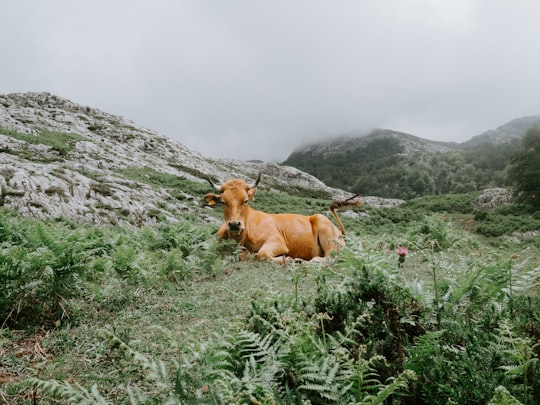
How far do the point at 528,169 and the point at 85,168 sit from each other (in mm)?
49709

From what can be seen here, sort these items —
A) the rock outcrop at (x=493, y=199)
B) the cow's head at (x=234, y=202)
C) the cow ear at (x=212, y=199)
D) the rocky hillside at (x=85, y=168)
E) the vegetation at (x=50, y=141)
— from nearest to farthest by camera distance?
the cow's head at (x=234, y=202) → the cow ear at (x=212, y=199) → the rocky hillside at (x=85, y=168) → the vegetation at (x=50, y=141) → the rock outcrop at (x=493, y=199)

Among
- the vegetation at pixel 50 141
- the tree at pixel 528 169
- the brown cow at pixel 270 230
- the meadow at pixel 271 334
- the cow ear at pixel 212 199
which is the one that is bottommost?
the meadow at pixel 271 334

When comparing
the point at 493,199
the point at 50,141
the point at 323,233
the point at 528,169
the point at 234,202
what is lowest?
the point at 323,233

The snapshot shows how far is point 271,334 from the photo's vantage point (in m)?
3.05

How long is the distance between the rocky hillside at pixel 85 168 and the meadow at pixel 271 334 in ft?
53.7

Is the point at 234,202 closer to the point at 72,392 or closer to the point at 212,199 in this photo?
the point at 212,199

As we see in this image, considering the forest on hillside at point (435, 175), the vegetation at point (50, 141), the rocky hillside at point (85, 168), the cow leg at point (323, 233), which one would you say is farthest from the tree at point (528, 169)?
the forest on hillside at point (435, 175)

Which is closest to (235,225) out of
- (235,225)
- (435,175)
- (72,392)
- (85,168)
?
(235,225)

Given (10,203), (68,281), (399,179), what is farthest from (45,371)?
(399,179)

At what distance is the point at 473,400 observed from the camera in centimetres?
250

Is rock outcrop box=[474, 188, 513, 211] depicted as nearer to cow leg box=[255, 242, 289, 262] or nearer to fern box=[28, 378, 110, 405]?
cow leg box=[255, 242, 289, 262]

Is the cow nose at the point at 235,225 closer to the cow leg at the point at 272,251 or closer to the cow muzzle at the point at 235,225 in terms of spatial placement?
the cow muzzle at the point at 235,225

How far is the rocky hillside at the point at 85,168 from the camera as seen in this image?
67.2 ft

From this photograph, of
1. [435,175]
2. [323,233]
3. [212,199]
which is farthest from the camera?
[435,175]
